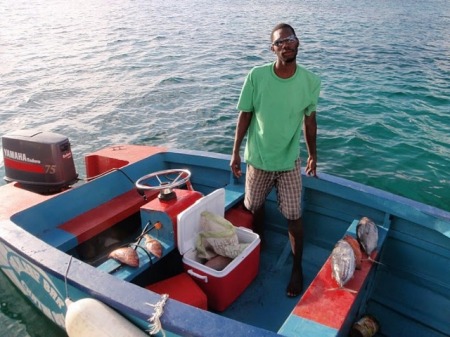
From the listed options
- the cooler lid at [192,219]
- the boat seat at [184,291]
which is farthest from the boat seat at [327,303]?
the cooler lid at [192,219]

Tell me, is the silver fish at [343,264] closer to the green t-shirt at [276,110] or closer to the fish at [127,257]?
the green t-shirt at [276,110]

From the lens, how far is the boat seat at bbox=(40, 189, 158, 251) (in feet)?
12.7

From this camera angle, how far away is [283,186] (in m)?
3.64

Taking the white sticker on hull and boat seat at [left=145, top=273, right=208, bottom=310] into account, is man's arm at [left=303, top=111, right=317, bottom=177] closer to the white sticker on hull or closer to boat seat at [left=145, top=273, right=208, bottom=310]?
boat seat at [left=145, top=273, right=208, bottom=310]

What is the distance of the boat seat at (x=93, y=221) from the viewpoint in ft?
12.7

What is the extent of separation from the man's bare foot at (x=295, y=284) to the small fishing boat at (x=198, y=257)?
0.07 metres

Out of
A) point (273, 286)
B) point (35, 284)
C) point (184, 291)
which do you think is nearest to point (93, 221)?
point (35, 284)

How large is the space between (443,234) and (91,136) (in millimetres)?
7402

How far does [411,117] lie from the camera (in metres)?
9.71

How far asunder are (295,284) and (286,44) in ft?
6.95

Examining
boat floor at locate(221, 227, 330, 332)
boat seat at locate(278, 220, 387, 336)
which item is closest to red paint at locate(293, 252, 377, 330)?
boat seat at locate(278, 220, 387, 336)

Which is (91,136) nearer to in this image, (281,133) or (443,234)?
(281,133)

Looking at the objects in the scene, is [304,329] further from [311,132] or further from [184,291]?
[311,132]

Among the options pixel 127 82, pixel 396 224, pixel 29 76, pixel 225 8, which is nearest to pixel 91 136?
pixel 127 82
